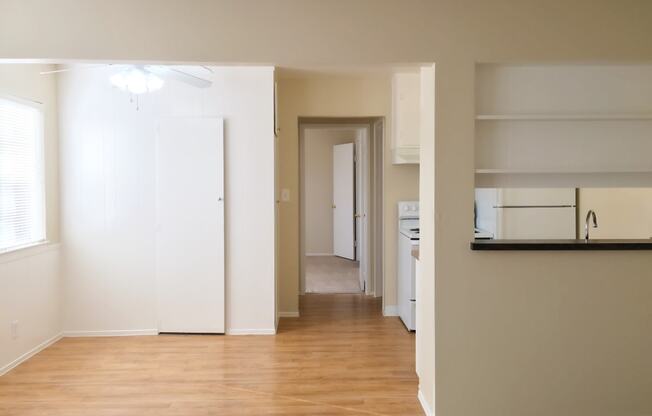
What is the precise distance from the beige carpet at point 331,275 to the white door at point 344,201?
0.25m

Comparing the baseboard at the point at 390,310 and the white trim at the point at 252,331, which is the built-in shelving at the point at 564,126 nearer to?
the white trim at the point at 252,331

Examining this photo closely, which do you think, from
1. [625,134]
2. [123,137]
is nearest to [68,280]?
[123,137]

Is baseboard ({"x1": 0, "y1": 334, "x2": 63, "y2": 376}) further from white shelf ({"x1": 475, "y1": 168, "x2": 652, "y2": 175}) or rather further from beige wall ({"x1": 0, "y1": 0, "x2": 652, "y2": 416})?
white shelf ({"x1": 475, "y1": 168, "x2": 652, "y2": 175})

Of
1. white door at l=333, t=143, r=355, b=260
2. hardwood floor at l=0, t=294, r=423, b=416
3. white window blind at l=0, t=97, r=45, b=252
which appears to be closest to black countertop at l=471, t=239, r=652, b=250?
hardwood floor at l=0, t=294, r=423, b=416

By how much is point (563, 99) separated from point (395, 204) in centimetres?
277

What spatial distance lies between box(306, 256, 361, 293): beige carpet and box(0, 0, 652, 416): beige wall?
3.95 meters

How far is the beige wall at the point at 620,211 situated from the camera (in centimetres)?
496

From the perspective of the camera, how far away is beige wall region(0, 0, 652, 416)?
3.03 m

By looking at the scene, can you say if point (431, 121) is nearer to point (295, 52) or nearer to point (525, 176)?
point (525, 176)

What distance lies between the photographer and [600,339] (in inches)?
123

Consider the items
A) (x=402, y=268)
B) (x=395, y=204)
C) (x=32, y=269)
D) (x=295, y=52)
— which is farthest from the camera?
(x=395, y=204)

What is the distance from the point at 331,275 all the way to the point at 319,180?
2430 millimetres

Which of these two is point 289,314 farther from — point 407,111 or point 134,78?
point 134,78

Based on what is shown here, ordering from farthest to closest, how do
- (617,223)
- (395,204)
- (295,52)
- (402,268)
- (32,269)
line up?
(395,204) < (402,268) < (617,223) < (32,269) < (295,52)
